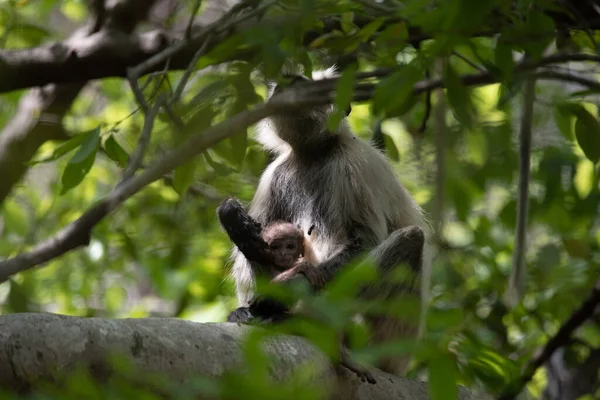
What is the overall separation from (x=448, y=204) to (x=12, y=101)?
3341mm

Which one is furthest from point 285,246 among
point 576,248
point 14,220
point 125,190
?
point 14,220

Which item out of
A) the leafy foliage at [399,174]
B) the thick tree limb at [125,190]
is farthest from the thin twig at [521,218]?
the thick tree limb at [125,190]

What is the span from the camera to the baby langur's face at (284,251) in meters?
4.37

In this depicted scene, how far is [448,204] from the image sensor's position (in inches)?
192

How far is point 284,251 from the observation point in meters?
4.38

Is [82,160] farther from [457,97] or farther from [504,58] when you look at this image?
[504,58]

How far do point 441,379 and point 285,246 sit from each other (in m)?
2.69

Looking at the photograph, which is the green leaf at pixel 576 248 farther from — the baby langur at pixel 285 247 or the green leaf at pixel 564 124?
the baby langur at pixel 285 247

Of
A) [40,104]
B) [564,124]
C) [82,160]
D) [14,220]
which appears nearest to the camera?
[82,160]

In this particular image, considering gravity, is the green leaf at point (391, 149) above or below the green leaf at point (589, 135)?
below

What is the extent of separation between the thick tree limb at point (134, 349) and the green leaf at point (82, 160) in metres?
0.74

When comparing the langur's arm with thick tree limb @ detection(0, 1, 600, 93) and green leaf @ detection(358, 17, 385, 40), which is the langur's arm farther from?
green leaf @ detection(358, 17, 385, 40)

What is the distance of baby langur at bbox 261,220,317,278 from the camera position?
4.38 metres

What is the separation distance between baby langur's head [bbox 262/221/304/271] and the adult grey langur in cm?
13
